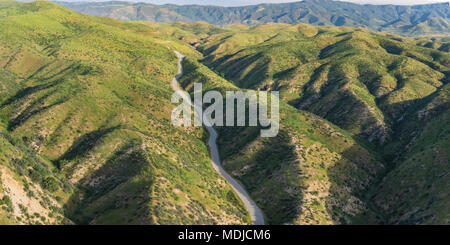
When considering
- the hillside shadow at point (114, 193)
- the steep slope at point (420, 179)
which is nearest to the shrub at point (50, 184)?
the hillside shadow at point (114, 193)

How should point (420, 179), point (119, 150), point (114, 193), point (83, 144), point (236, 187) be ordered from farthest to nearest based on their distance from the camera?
point (236, 187) → point (83, 144) → point (119, 150) → point (420, 179) → point (114, 193)

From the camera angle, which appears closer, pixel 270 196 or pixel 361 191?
pixel 270 196

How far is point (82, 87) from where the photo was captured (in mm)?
129625

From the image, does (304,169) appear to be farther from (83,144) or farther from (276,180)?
(83,144)

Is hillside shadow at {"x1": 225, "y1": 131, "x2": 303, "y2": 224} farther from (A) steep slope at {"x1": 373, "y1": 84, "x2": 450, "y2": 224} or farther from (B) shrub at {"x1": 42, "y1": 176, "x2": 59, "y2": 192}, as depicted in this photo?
(B) shrub at {"x1": 42, "y1": 176, "x2": 59, "y2": 192}

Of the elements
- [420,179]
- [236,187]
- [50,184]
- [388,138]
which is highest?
[50,184]

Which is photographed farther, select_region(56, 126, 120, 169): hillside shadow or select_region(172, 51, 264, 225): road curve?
select_region(56, 126, 120, 169): hillside shadow

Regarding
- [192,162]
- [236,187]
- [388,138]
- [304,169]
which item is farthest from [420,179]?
[192,162]

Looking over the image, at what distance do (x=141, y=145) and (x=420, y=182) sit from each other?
8532cm

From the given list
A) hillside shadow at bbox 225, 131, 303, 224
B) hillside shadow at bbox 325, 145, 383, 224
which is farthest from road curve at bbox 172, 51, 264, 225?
hillside shadow at bbox 325, 145, 383, 224

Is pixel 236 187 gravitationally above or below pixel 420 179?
below

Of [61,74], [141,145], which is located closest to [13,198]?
[141,145]
